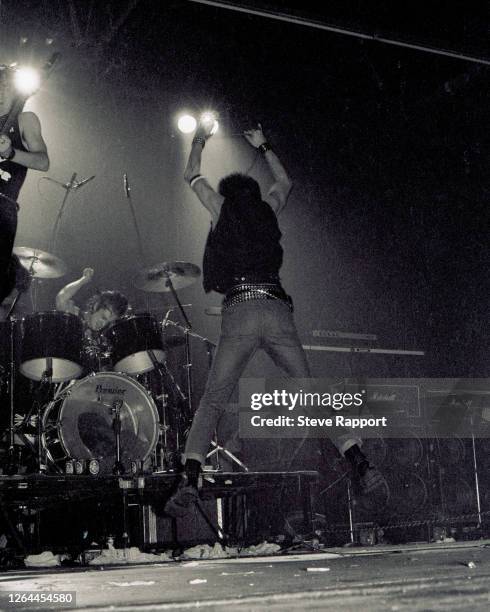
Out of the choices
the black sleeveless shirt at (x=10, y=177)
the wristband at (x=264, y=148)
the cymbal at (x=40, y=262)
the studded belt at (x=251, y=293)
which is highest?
the wristband at (x=264, y=148)

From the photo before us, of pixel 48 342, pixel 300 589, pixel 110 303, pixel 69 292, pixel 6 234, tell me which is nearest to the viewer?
pixel 300 589

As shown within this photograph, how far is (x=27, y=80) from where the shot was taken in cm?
318

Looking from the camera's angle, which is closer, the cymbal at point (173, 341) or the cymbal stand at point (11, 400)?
the cymbal stand at point (11, 400)

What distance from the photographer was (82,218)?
774 centimetres

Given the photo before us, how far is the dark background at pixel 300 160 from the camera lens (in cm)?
694

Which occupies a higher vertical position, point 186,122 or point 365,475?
point 186,122

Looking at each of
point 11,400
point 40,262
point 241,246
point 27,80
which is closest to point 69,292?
point 40,262

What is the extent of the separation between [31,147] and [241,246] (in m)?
1.19

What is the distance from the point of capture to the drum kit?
5.15m

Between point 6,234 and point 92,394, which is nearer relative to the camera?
point 6,234

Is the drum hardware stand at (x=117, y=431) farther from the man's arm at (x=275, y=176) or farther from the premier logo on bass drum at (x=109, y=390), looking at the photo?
the man's arm at (x=275, y=176)

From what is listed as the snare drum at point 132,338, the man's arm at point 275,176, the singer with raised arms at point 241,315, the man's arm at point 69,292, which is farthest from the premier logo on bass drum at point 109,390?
the man's arm at point 275,176

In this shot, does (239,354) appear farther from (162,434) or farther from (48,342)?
(162,434)

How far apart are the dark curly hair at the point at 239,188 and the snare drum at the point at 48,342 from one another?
1.98m
